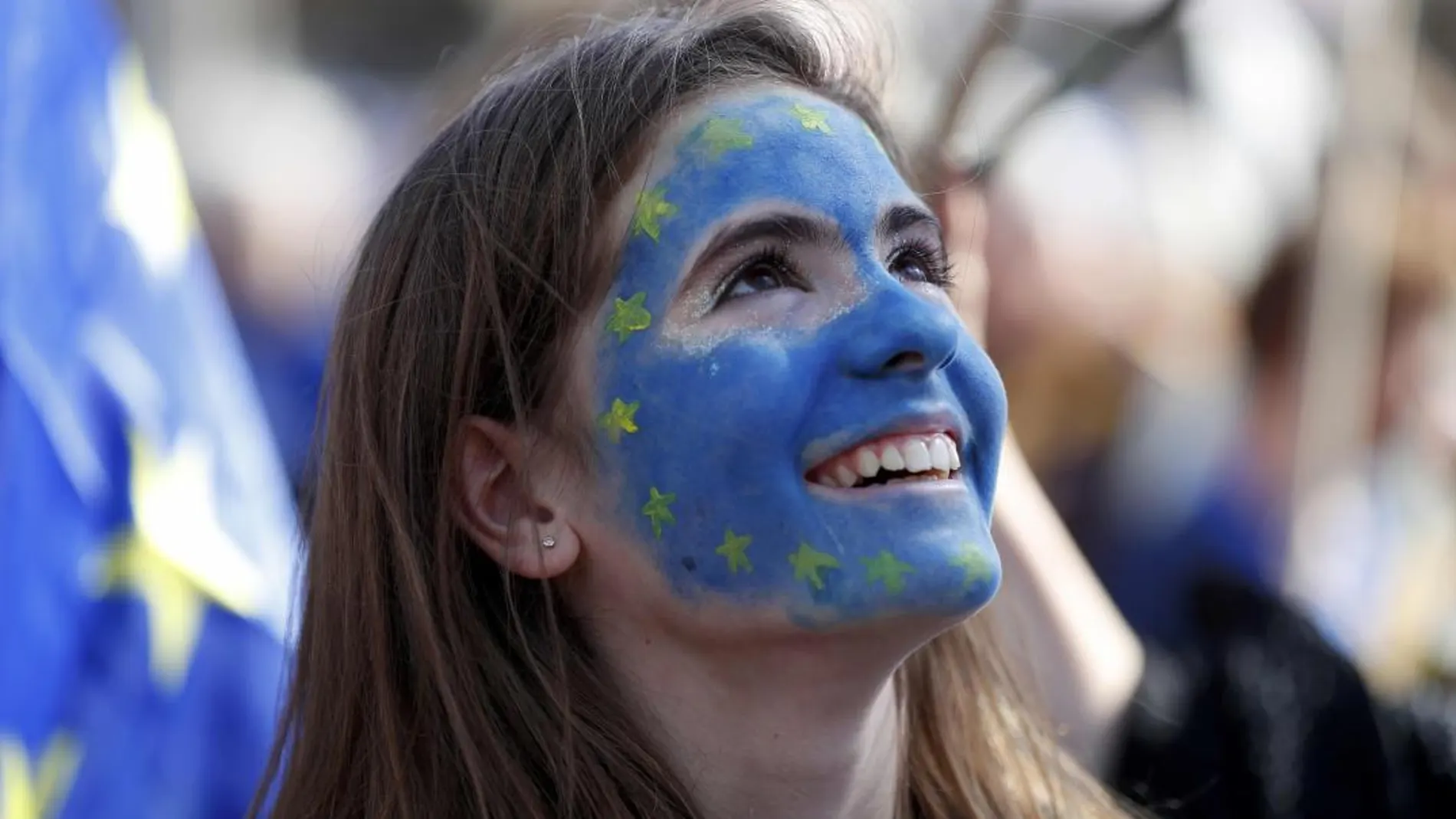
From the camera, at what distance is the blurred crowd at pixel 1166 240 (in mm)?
3170

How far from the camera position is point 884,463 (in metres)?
1.62

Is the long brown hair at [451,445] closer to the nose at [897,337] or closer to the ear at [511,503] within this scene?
the ear at [511,503]

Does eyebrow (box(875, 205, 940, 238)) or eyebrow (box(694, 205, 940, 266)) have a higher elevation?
eyebrow (box(875, 205, 940, 238))

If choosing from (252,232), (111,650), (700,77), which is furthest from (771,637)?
(252,232)

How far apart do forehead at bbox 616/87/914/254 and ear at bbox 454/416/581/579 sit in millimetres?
287

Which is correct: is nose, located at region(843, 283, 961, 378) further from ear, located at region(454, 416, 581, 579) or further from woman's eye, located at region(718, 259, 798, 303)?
ear, located at region(454, 416, 581, 579)

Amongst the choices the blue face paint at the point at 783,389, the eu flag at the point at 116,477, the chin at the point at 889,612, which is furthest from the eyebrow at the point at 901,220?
the eu flag at the point at 116,477

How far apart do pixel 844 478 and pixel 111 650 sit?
115 cm

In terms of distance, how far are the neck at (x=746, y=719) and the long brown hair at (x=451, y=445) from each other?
0.04m

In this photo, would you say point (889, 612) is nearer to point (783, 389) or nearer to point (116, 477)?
point (783, 389)

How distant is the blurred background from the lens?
3.12 m

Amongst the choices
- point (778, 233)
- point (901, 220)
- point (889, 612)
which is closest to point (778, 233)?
point (778, 233)

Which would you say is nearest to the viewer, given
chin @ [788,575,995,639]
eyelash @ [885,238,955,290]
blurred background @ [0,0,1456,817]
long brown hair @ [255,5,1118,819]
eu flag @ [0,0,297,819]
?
chin @ [788,575,995,639]

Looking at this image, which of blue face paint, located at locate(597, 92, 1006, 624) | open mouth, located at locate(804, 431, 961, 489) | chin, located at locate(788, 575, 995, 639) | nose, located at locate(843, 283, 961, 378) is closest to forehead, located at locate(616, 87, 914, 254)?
blue face paint, located at locate(597, 92, 1006, 624)
